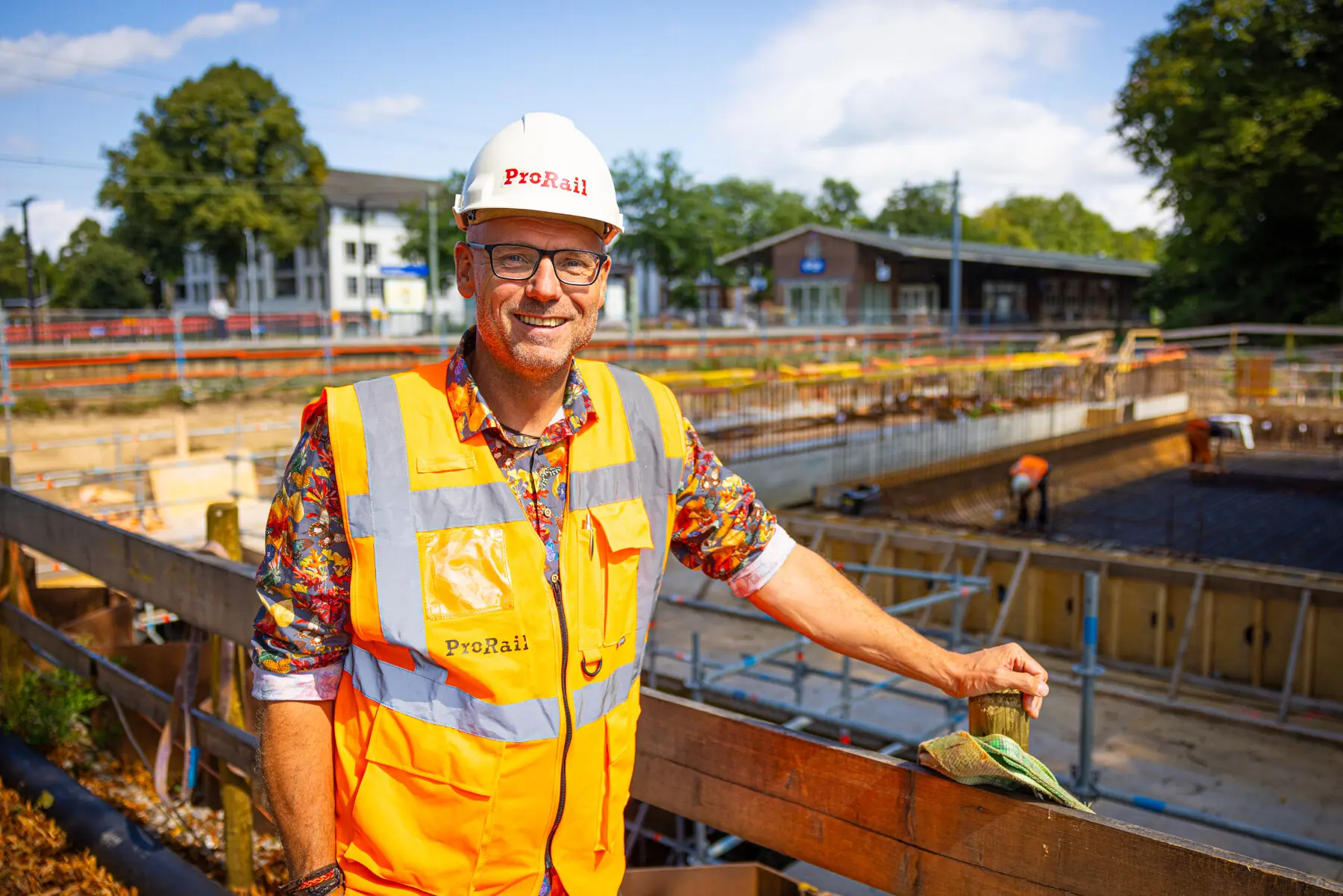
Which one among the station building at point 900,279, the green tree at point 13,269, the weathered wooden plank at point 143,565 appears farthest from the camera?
the green tree at point 13,269

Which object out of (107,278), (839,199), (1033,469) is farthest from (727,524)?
(839,199)

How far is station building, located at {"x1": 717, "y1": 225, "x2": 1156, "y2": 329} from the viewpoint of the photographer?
170 feet

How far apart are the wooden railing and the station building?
48396mm

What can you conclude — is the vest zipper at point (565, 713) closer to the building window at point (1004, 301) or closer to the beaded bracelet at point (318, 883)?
the beaded bracelet at point (318, 883)

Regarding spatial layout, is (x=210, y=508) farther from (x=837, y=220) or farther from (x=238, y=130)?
(x=837, y=220)

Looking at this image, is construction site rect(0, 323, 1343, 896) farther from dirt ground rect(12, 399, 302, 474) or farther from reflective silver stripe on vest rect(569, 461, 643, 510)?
reflective silver stripe on vest rect(569, 461, 643, 510)

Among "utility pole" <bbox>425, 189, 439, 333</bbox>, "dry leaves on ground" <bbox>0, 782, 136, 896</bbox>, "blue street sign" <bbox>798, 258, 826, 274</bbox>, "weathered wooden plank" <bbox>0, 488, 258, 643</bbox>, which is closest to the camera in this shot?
"weathered wooden plank" <bbox>0, 488, 258, 643</bbox>

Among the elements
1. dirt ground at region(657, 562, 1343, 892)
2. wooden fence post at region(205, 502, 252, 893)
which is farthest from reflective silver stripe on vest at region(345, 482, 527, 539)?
dirt ground at region(657, 562, 1343, 892)

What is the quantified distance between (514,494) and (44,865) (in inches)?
108

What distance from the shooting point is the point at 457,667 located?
1752 mm

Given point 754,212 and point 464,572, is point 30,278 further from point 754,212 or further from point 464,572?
point 754,212

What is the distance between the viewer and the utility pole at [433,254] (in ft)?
109

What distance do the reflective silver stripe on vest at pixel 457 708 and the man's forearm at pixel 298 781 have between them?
0.51 feet

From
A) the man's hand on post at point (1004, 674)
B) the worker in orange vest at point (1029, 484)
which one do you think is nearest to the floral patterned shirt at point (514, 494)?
the man's hand on post at point (1004, 674)
